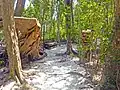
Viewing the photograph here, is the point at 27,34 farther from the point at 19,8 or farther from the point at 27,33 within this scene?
the point at 19,8

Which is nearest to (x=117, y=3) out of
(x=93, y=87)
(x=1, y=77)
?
(x=93, y=87)

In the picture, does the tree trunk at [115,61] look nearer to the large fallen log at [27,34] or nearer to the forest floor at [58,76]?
the forest floor at [58,76]

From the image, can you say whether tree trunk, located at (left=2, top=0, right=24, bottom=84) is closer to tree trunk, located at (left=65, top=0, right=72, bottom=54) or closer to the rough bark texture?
the rough bark texture

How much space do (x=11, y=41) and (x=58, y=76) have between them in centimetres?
143

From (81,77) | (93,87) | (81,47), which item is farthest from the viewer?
(81,47)

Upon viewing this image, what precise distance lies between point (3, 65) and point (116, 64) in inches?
130

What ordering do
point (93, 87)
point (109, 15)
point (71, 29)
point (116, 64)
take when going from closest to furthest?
point (116, 64)
point (93, 87)
point (109, 15)
point (71, 29)

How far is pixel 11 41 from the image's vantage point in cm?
526

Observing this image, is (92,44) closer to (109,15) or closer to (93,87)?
(109,15)

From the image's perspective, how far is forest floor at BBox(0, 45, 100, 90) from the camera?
517 centimetres

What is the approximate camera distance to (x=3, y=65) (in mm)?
6562

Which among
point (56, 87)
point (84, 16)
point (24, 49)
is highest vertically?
point (84, 16)

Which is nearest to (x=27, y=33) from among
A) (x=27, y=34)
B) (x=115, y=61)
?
(x=27, y=34)

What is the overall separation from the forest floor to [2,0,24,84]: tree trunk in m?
0.26
